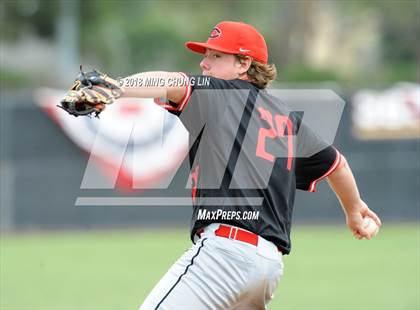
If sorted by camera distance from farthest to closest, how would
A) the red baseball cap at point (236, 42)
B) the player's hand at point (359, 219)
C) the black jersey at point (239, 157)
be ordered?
the player's hand at point (359, 219)
the red baseball cap at point (236, 42)
the black jersey at point (239, 157)

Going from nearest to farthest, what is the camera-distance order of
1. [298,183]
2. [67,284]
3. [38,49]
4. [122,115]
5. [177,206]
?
[298,183], [67,284], [122,115], [177,206], [38,49]

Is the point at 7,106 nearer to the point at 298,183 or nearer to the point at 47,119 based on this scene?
the point at 47,119

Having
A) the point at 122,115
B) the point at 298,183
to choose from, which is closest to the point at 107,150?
the point at 122,115

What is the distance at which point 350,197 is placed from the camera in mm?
4801

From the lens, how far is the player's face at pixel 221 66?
Result: 460cm

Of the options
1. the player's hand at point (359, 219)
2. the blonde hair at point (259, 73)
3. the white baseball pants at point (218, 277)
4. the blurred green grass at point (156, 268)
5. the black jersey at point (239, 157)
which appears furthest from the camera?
the blurred green grass at point (156, 268)

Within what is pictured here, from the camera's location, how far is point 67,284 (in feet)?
31.4

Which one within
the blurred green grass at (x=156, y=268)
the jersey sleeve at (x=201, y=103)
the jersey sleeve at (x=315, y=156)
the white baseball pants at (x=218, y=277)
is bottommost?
the blurred green grass at (x=156, y=268)

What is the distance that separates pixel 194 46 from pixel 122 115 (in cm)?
1004

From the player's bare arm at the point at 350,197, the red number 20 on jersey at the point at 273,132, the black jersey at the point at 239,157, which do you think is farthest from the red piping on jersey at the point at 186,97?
the player's bare arm at the point at 350,197

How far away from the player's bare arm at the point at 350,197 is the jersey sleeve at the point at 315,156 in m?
0.05

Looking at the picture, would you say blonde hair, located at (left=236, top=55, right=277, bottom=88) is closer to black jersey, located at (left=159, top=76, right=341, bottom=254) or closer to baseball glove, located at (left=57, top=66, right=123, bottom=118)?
black jersey, located at (left=159, top=76, right=341, bottom=254)

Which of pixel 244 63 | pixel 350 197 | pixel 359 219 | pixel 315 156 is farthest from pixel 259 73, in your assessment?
pixel 359 219

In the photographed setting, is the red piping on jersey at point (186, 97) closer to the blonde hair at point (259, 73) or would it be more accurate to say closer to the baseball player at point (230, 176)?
the baseball player at point (230, 176)
